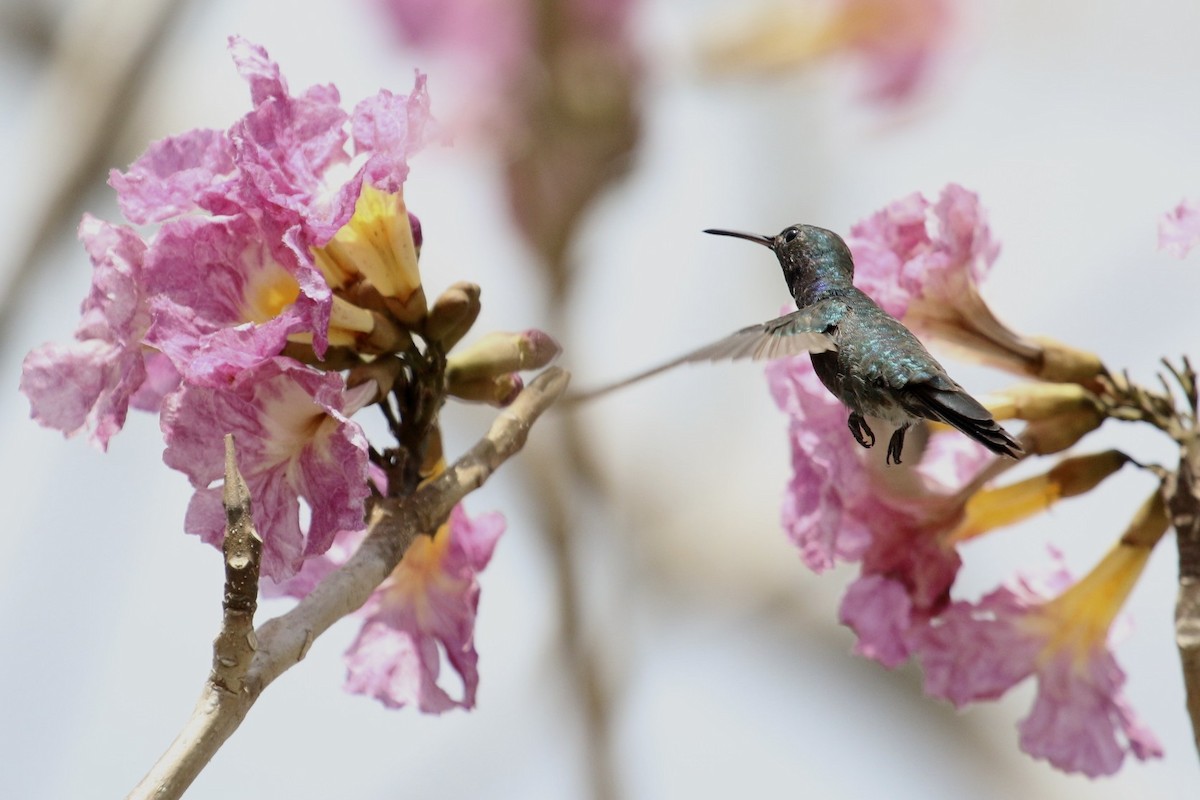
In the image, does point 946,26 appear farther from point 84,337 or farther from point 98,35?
point 84,337

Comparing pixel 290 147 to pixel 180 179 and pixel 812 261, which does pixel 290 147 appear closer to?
pixel 180 179

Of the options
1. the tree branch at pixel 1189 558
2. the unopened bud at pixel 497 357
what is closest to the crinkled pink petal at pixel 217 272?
the unopened bud at pixel 497 357

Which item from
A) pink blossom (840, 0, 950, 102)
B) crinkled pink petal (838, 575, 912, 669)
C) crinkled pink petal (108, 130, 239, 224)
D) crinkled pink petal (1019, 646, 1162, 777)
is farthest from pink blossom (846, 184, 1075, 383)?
pink blossom (840, 0, 950, 102)

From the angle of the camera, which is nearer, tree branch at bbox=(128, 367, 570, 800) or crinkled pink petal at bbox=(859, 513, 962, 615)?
tree branch at bbox=(128, 367, 570, 800)

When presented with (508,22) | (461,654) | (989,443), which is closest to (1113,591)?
(989,443)

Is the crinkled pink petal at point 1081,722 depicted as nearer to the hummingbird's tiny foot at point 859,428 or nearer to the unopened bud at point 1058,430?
the unopened bud at point 1058,430

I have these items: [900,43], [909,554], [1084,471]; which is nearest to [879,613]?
[909,554]

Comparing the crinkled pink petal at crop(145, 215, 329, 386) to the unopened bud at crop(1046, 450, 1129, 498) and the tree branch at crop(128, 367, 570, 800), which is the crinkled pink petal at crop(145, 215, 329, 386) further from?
the unopened bud at crop(1046, 450, 1129, 498)
